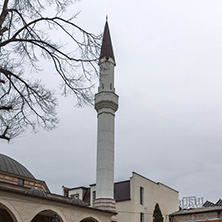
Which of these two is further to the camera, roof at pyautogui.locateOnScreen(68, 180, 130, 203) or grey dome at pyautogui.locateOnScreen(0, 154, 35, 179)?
roof at pyautogui.locateOnScreen(68, 180, 130, 203)

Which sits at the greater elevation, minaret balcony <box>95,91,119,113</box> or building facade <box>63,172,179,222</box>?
minaret balcony <box>95,91,119,113</box>

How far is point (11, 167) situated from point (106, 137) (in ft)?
24.9

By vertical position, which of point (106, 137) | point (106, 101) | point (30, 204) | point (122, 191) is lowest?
point (30, 204)

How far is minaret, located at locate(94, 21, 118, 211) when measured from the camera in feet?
83.7

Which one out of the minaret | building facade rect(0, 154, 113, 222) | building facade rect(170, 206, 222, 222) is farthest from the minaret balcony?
building facade rect(170, 206, 222, 222)

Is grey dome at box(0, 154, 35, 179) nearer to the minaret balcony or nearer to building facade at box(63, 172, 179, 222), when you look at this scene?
the minaret balcony

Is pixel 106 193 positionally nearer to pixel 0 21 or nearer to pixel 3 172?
pixel 3 172

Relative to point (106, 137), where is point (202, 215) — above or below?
below

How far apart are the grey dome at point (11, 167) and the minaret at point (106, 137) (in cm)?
569

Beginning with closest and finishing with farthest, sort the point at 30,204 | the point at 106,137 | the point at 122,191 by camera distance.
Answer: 1. the point at 30,204
2. the point at 106,137
3. the point at 122,191

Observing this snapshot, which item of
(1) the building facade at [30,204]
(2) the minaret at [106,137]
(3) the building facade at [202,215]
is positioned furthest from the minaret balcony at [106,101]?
(3) the building facade at [202,215]

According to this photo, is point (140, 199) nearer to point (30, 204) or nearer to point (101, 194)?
point (101, 194)

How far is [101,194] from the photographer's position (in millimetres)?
25578

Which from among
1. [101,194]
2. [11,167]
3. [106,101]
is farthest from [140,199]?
[11,167]
